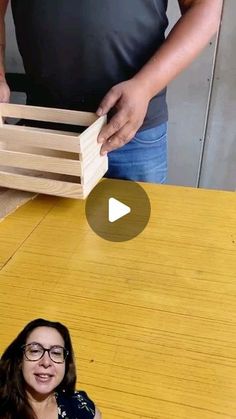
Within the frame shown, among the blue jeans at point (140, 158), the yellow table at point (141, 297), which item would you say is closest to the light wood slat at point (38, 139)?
the yellow table at point (141, 297)

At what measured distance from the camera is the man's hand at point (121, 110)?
0.59m

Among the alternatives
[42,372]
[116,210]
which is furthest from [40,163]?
[42,372]

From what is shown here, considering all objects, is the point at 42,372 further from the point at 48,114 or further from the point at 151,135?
the point at 151,135

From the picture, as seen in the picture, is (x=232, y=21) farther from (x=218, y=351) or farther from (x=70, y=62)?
(x=218, y=351)

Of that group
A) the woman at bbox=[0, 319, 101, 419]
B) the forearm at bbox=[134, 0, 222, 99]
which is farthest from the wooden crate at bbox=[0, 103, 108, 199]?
the woman at bbox=[0, 319, 101, 419]

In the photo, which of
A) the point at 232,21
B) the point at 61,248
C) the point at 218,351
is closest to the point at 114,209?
the point at 61,248

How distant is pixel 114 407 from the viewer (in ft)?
1.12

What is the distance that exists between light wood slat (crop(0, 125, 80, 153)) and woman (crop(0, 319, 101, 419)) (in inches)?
10.5

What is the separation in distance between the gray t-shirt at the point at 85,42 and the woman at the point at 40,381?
497 mm

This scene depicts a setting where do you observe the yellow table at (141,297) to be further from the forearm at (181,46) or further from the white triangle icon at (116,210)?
the forearm at (181,46)

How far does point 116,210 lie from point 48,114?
0.18 meters

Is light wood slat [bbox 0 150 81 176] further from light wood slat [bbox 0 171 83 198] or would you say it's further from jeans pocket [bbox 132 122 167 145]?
jeans pocket [bbox 132 122 167 145]

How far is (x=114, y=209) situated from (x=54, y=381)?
1.14 ft

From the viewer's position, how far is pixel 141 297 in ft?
1.50
